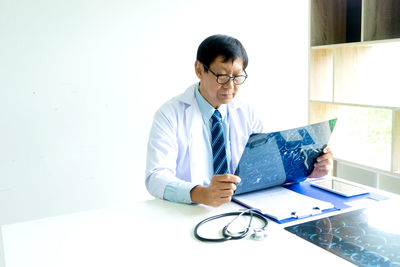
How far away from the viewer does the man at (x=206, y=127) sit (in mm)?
1543

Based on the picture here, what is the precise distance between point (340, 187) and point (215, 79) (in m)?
0.68

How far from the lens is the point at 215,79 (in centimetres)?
162

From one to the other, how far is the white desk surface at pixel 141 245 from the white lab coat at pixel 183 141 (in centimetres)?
34

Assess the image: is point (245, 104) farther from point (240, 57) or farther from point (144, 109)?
point (144, 109)

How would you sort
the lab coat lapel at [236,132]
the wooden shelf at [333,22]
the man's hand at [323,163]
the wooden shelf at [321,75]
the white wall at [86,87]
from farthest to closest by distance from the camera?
1. the wooden shelf at [321,75]
2. the wooden shelf at [333,22]
3. the white wall at [86,87]
4. the lab coat lapel at [236,132]
5. the man's hand at [323,163]

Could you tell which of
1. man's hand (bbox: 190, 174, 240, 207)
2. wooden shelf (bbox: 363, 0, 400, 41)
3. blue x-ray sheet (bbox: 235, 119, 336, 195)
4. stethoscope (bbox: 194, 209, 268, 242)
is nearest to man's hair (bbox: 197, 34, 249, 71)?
blue x-ray sheet (bbox: 235, 119, 336, 195)

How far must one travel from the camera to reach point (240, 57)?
1.61m

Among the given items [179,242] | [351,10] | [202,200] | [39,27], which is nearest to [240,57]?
[202,200]

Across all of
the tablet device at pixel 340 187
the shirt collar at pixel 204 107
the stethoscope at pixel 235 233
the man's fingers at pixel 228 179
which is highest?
the shirt collar at pixel 204 107

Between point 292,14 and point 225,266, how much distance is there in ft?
9.26

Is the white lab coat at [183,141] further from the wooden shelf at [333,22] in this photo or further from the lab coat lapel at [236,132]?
the wooden shelf at [333,22]

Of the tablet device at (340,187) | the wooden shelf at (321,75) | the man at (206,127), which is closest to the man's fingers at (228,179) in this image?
the man at (206,127)

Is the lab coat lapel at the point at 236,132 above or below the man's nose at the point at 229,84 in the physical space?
below

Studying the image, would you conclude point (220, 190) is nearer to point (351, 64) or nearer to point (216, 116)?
point (216, 116)
